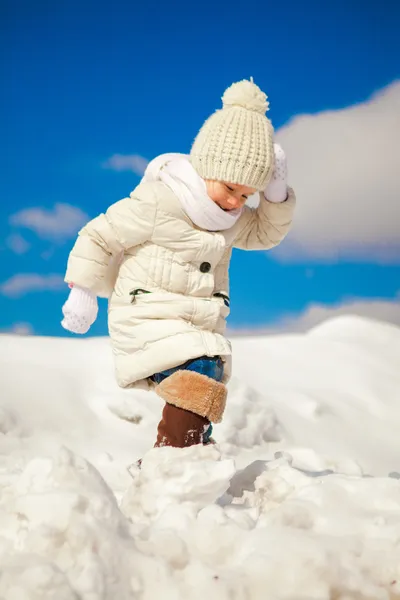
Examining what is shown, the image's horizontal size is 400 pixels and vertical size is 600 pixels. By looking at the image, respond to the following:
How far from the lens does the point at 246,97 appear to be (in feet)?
8.08

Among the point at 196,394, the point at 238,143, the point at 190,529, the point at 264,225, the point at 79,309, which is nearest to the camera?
the point at 190,529

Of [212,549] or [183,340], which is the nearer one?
[212,549]

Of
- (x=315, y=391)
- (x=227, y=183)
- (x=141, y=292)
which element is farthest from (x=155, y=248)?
(x=315, y=391)

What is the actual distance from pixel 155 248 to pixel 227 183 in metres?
0.37

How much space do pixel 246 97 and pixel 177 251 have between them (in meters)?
0.67

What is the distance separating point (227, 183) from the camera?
238 centimetres

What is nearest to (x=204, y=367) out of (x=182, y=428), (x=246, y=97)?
(x=182, y=428)

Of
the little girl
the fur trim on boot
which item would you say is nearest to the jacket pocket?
the little girl

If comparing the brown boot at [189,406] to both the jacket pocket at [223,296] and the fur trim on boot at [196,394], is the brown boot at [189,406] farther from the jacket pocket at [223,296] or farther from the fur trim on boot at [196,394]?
the jacket pocket at [223,296]

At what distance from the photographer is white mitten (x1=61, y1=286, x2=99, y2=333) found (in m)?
2.45

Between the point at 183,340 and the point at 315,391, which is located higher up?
the point at 183,340

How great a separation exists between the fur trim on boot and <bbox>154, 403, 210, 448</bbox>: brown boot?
3cm

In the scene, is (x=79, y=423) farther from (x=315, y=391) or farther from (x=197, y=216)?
(x=315, y=391)

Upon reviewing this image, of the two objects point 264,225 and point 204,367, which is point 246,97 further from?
point 204,367
